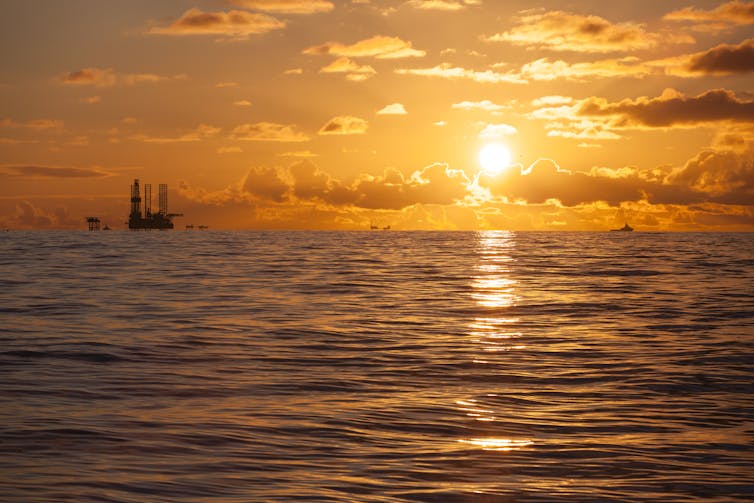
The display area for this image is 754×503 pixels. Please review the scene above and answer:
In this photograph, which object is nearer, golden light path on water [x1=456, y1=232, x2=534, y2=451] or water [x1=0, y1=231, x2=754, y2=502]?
water [x1=0, y1=231, x2=754, y2=502]

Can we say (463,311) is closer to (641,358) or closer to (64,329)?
(641,358)

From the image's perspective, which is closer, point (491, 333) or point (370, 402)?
point (370, 402)

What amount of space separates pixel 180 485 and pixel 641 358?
44.1 ft

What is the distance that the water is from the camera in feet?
32.3

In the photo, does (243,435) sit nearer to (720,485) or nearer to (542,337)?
(720,485)

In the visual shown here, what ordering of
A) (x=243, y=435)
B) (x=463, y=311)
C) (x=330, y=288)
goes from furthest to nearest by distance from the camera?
1. (x=330, y=288)
2. (x=463, y=311)
3. (x=243, y=435)

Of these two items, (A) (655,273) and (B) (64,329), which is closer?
(B) (64,329)

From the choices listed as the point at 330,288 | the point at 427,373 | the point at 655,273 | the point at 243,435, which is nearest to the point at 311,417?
the point at 243,435

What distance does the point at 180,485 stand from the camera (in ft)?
30.9

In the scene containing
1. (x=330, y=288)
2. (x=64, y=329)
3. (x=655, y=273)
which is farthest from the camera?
(x=655, y=273)

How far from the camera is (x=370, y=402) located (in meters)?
14.3

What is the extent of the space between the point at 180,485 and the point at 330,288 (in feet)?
101

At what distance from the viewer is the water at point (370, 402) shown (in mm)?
9836

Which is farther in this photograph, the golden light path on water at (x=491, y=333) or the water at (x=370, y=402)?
the golden light path on water at (x=491, y=333)
